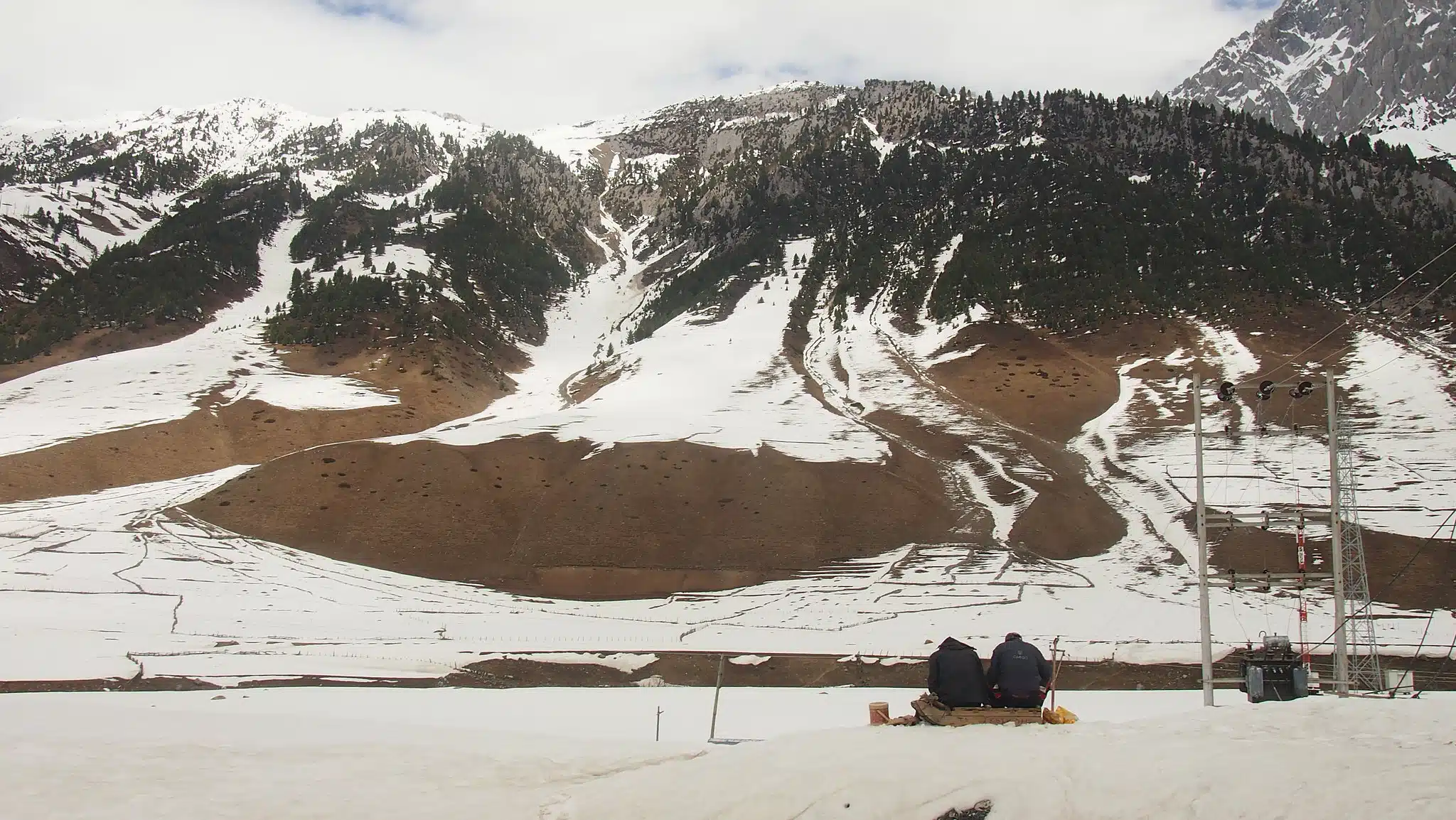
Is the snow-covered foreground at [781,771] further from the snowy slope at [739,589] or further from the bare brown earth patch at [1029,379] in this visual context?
the bare brown earth patch at [1029,379]

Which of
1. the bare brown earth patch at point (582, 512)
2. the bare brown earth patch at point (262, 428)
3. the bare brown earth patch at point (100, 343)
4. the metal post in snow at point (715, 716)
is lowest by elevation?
the metal post in snow at point (715, 716)

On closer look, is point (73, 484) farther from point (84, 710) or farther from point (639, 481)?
point (84, 710)

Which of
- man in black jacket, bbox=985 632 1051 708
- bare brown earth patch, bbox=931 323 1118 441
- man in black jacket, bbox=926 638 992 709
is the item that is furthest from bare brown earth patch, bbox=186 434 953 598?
man in black jacket, bbox=985 632 1051 708

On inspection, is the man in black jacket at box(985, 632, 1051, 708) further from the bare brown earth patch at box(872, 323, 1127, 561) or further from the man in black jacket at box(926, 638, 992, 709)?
the bare brown earth patch at box(872, 323, 1127, 561)

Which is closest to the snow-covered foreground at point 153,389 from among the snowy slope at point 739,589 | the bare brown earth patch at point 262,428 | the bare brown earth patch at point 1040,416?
the snowy slope at point 739,589

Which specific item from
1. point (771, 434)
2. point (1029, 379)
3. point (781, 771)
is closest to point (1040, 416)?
point (1029, 379)

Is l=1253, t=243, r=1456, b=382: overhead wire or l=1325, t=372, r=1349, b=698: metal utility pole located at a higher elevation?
l=1253, t=243, r=1456, b=382: overhead wire
